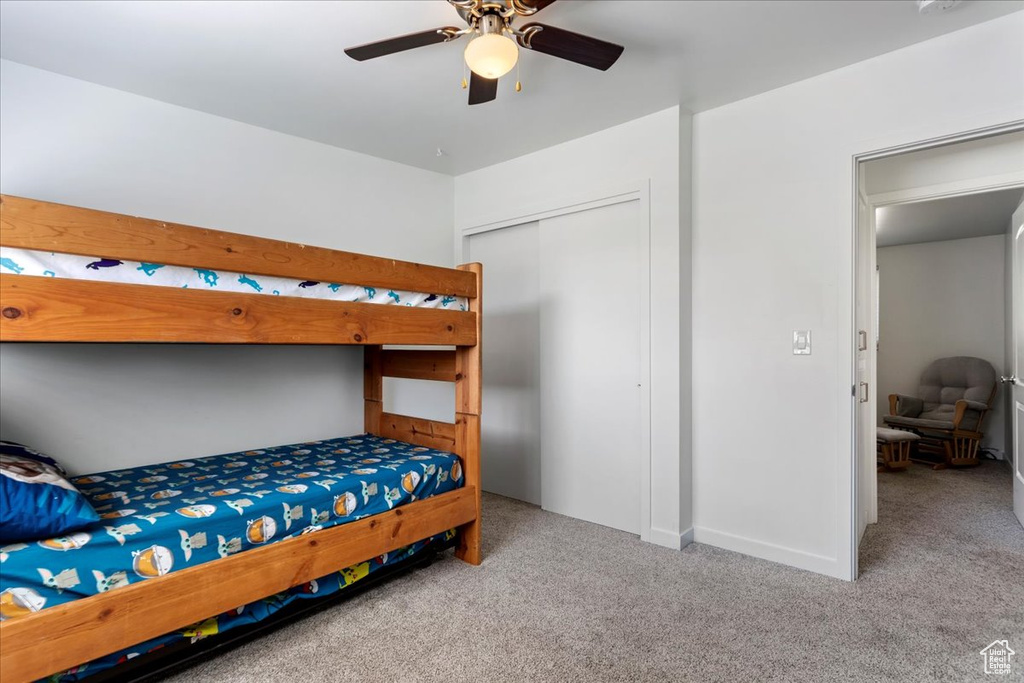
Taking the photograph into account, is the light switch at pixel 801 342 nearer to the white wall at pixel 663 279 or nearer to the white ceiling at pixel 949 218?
the white wall at pixel 663 279

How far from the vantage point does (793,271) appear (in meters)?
2.47

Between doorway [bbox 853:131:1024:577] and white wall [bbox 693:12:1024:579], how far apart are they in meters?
0.71

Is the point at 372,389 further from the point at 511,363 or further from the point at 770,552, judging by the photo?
the point at 770,552

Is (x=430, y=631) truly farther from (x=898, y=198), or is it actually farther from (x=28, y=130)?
(x=898, y=198)

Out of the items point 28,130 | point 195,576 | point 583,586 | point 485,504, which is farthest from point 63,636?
point 485,504

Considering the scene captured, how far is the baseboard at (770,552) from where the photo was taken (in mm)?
2371

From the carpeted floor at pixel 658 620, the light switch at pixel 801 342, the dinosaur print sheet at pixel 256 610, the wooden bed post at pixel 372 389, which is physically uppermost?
the light switch at pixel 801 342

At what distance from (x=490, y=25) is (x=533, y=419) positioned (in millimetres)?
2409

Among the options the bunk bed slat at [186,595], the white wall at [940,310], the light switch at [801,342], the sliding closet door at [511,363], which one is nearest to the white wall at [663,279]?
the light switch at [801,342]

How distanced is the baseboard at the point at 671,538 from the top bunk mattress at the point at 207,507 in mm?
1144

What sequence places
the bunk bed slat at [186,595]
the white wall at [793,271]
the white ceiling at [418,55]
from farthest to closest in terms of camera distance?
the white wall at [793,271] → the white ceiling at [418,55] → the bunk bed slat at [186,595]

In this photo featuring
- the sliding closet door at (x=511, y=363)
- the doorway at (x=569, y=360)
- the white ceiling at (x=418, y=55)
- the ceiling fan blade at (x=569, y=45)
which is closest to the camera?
the ceiling fan blade at (x=569, y=45)

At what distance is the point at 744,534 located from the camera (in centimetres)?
264

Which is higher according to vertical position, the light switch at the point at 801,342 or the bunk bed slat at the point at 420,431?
the light switch at the point at 801,342
